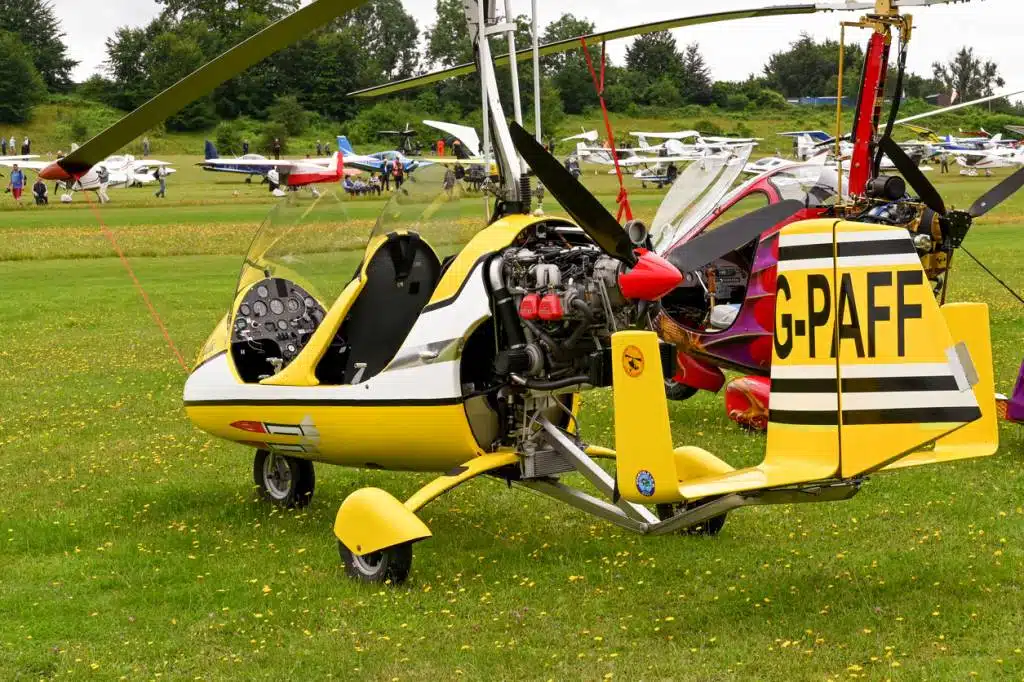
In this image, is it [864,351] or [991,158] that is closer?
[864,351]

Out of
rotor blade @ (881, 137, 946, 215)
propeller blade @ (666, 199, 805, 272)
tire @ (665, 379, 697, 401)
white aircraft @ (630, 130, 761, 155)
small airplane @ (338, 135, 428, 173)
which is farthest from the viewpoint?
small airplane @ (338, 135, 428, 173)

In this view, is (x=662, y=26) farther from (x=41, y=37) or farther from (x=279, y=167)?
(x=41, y=37)

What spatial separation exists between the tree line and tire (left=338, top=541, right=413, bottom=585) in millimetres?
47970

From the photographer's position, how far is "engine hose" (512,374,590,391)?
716 centimetres

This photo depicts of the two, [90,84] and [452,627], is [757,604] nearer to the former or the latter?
[452,627]

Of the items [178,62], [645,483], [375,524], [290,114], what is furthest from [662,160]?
[645,483]

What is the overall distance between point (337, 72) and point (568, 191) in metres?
71.8

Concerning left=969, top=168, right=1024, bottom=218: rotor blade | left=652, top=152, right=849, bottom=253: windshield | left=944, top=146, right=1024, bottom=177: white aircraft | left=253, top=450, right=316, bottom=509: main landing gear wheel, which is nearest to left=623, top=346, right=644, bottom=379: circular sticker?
left=253, top=450, right=316, bottom=509: main landing gear wheel

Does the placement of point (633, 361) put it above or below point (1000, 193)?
below

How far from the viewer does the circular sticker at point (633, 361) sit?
591cm

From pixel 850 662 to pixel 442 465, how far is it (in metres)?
2.94

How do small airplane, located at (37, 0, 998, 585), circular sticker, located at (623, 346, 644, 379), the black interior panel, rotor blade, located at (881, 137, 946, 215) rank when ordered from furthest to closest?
rotor blade, located at (881, 137, 946, 215)
the black interior panel
circular sticker, located at (623, 346, 644, 379)
small airplane, located at (37, 0, 998, 585)

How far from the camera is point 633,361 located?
5.93 metres

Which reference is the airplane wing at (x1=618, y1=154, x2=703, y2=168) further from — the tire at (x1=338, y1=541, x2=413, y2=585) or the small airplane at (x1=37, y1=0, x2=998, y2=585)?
the tire at (x1=338, y1=541, x2=413, y2=585)
